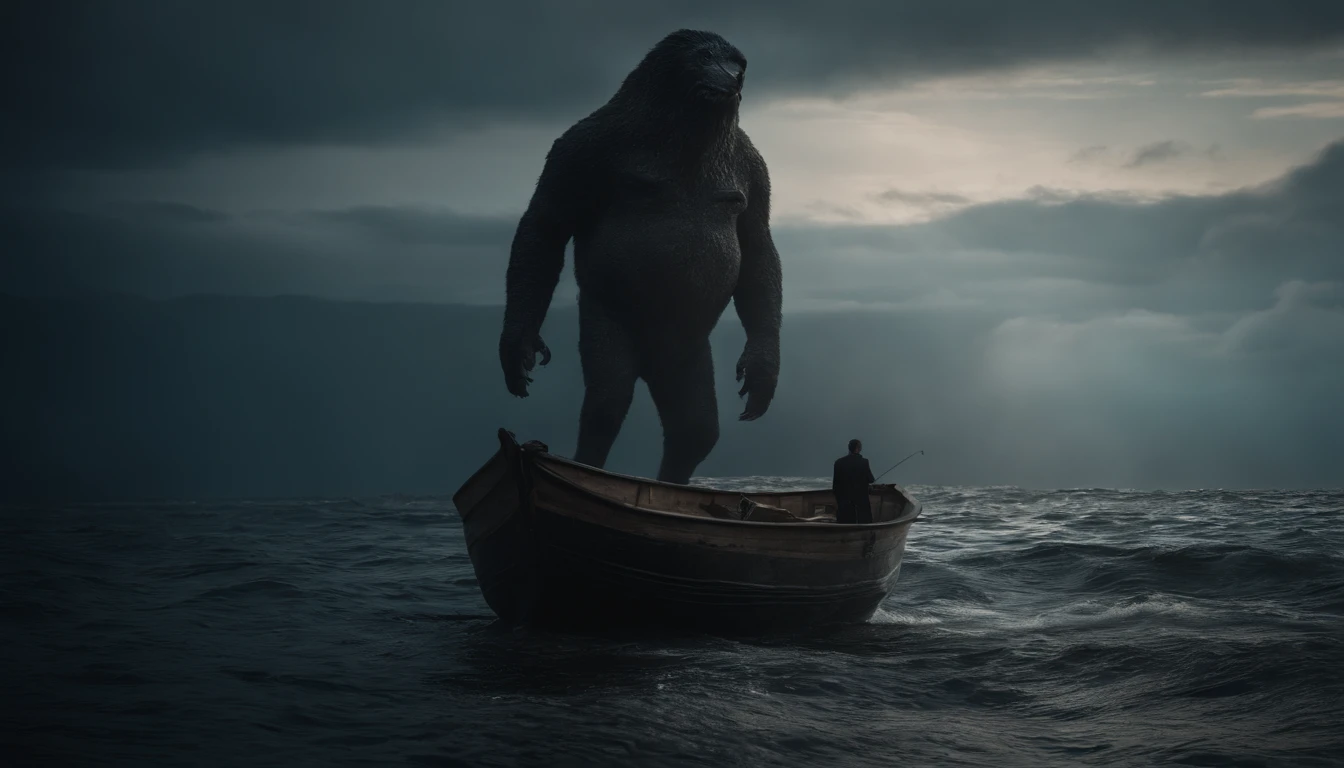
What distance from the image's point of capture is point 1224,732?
18.1 feet

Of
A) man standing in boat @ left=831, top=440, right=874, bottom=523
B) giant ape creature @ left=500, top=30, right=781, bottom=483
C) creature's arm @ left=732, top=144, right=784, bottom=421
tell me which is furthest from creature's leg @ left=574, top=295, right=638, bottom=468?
man standing in boat @ left=831, top=440, right=874, bottom=523

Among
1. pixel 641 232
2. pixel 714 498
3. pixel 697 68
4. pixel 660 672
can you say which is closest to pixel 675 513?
pixel 660 672

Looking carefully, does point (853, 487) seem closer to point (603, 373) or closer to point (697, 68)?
point (603, 373)

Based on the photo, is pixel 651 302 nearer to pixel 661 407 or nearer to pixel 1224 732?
pixel 661 407

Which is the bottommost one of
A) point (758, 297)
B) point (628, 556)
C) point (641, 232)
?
point (628, 556)

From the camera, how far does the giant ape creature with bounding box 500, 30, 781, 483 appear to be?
7.52 m

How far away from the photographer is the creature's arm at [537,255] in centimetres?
771

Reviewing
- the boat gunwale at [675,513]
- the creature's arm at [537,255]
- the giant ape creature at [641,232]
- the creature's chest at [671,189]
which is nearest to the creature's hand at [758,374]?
the giant ape creature at [641,232]

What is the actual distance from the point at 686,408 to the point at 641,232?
1361 mm

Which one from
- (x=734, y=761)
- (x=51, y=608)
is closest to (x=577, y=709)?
(x=734, y=761)

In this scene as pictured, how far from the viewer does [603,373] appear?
7633 mm

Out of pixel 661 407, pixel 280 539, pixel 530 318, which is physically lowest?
pixel 280 539

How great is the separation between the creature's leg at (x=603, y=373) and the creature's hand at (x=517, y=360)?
1.16 feet

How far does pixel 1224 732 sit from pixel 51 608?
25.4ft
